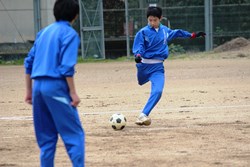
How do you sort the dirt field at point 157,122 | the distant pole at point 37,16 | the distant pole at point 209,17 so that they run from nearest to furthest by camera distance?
the dirt field at point 157,122 → the distant pole at point 37,16 → the distant pole at point 209,17

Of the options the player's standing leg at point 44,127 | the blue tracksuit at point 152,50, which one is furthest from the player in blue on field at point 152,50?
the player's standing leg at point 44,127

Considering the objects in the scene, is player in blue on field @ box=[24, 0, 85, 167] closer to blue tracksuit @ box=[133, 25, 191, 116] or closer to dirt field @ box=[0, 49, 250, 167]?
dirt field @ box=[0, 49, 250, 167]

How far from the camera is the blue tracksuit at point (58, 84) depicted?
589 cm

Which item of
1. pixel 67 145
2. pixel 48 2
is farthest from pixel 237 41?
pixel 67 145

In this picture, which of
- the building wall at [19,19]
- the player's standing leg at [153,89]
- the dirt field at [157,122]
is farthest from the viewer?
the building wall at [19,19]

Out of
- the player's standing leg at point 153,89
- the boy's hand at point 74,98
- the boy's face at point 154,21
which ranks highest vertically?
the boy's face at point 154,21

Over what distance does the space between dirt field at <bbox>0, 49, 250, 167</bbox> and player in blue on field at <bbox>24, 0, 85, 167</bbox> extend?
160 cm

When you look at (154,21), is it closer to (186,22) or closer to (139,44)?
(139,44)

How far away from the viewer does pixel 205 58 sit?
82.4ft

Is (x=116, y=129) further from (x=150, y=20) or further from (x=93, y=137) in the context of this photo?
(x=150, y=20)

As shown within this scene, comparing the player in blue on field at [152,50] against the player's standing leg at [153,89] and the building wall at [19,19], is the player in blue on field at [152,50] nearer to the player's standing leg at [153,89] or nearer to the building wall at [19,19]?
the player's standing leg at [153,89]

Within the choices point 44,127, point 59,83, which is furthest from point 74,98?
point 44,127

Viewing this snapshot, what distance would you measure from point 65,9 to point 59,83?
2.26 ft

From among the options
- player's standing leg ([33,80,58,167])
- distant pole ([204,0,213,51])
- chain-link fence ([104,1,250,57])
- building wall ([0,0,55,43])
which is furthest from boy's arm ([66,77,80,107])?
distant pole ([204,0,213,51])
